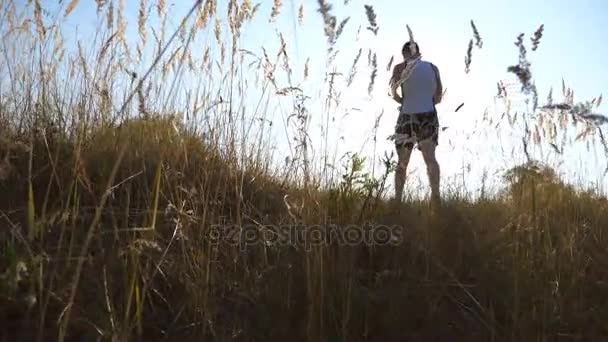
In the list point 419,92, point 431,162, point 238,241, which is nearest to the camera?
point 238,241

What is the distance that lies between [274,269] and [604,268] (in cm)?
121

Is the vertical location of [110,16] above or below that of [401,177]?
above

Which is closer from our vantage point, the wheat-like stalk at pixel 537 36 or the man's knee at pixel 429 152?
the wheat-like stalk at pixel 537 36

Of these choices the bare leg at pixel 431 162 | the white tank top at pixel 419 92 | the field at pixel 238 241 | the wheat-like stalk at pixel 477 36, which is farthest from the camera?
the white tank top at pixel 419 92

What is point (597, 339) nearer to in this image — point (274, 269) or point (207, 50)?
point (274, 269)

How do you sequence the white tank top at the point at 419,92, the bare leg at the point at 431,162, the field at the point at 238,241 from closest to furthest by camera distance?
the field at the point at 238,241 → the bare leg at the point at 431,162 → the white tank top at the point at 419,92

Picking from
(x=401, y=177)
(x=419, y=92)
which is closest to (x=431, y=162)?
(x=419, y=92)

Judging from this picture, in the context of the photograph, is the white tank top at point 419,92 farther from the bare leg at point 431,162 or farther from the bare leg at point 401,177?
the bare leg at point 401,177

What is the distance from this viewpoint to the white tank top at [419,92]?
150 inches

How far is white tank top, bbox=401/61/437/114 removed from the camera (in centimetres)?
→ 380

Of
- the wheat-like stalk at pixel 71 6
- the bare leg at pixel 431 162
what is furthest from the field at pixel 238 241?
the bare leg at pixel 431 162

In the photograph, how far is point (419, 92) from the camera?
383cm

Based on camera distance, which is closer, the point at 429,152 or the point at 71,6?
the point at 71,6

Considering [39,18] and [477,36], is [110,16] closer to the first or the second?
[39,18]
